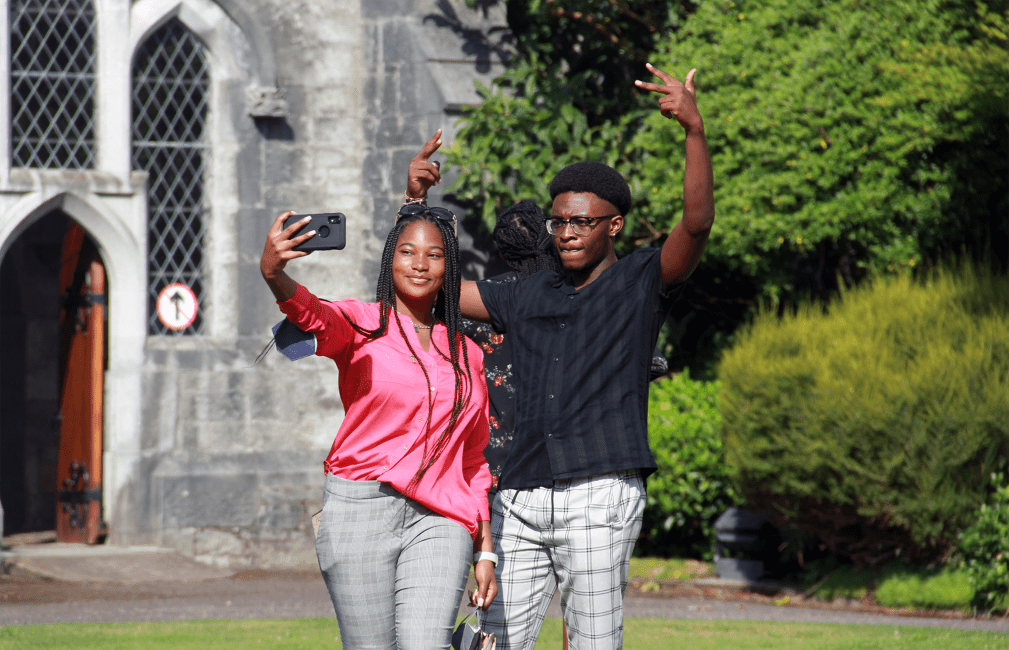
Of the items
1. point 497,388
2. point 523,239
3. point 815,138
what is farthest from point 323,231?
point 815,138

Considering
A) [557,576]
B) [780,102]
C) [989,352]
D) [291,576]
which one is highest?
[780,102]

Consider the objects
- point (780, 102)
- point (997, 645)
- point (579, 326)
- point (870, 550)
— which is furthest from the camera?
point (780, 102)

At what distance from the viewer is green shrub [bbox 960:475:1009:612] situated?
7277 millimetres

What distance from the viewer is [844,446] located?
25.0 ft

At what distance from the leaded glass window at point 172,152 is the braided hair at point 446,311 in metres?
6.86

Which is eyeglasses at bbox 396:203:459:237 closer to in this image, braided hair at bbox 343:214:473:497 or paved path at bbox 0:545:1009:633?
braided hair at bbox 343:214:473:497

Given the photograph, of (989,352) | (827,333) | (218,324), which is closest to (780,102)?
(827,333)

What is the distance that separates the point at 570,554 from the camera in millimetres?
3355

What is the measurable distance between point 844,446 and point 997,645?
1.66 meters

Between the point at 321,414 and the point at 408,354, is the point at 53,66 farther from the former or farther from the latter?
the point at 408,354

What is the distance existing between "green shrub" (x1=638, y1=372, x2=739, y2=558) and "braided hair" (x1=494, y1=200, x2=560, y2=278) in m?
4.55

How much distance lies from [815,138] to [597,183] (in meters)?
5.74

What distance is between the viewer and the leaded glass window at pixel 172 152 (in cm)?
995

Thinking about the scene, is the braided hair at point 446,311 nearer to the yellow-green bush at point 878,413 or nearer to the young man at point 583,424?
the young man at point 583,424
